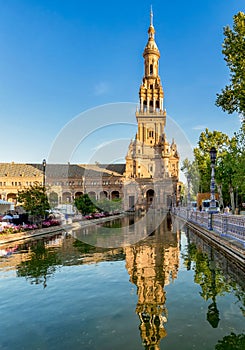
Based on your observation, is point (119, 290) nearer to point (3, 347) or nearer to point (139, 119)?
point (3, 347)

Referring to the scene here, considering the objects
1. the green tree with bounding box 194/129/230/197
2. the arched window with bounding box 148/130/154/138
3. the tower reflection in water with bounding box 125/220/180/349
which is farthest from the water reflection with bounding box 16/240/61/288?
the arched window with bounding box 148/130/154/138

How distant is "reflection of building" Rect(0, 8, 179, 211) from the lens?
76.9 m

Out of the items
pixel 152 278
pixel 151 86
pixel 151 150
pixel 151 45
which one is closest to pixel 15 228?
pixel 152 278

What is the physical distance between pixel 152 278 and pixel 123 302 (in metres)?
2.36

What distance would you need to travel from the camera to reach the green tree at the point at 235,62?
623 inches

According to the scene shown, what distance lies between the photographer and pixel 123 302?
7.65 meters

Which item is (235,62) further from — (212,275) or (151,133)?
(151,133)

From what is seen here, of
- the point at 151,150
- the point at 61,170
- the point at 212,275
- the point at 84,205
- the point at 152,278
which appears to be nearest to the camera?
the point at 152,278

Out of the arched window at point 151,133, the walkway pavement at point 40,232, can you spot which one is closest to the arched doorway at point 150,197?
the arched window at point 151,133

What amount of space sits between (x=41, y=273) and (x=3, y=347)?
5808 mm

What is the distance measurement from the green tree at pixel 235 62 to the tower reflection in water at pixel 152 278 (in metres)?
10.1

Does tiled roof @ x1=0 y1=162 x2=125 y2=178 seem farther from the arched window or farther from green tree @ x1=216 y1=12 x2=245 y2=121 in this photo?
green tree @ x1=216 y1=12 x2=245 y2=121

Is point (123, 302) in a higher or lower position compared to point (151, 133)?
lower

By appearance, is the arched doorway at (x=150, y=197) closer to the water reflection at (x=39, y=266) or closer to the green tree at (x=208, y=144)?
the green tree at (x=208, y=144)
